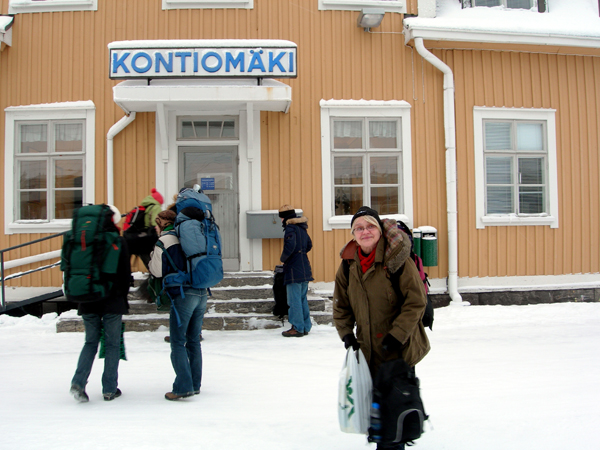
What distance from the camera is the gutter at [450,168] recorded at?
7926 millimetres

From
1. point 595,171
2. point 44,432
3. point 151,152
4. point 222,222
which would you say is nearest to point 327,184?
point 222,222

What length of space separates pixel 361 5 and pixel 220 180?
3931mm

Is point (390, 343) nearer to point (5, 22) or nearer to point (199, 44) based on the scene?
point (199, 44)

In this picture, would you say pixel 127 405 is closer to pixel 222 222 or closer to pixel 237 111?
pixel 222 222

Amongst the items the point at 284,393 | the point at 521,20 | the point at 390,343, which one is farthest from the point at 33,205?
the point at 521,20

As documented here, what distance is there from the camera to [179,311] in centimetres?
378

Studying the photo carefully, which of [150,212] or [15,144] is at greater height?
[15,144]

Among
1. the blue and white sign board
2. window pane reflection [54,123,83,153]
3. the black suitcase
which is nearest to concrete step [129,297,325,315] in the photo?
the black suitcase

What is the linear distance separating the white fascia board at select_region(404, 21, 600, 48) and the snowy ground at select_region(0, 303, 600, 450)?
188 inches

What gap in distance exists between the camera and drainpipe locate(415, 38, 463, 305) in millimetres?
7934

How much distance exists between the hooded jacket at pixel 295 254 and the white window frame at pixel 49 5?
5.25 meters

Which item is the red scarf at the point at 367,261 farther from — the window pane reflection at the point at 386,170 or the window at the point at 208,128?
the window at the point at 208,128

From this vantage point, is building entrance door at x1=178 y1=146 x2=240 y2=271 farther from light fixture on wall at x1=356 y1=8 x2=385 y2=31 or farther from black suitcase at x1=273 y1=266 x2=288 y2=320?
light fixture on wall at x1=356 y1=8 x2=385 y2=31

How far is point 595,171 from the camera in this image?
331 inches
